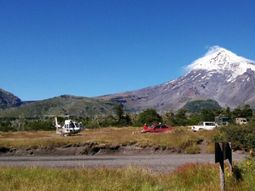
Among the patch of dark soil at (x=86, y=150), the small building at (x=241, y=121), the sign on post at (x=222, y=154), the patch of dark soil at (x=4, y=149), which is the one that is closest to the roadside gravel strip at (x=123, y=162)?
the patch of dark soil at (x=86, y=150)

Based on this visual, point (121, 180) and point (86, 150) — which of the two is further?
point (86, 150)

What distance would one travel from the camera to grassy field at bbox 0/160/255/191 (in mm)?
16406

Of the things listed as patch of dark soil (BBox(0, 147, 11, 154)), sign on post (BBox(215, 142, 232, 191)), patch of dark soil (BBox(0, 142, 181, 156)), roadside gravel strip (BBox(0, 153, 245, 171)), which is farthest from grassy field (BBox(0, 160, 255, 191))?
patch of dark soil (BBox(0, 147, 11, 154))

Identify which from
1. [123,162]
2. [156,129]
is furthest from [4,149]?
[156,129]

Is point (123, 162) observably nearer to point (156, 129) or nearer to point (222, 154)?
point (222, 154)

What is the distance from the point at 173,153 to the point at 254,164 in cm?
3086

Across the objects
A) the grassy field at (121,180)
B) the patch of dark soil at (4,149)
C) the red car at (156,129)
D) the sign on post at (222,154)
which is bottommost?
the grassy field at (121,180)

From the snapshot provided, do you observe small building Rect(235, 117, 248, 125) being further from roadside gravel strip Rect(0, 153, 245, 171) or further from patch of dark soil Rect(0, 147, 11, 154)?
patch of dark soil Rect(0, 147, 11, 154)

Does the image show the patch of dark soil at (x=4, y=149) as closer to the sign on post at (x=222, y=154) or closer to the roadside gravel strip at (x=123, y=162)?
the roadside gravel strip at (x=123, y=162)

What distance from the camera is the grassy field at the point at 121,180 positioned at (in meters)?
16.4

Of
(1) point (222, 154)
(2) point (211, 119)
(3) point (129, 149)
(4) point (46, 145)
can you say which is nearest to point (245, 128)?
(3) point (129, 149)

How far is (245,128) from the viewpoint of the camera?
1881 inches

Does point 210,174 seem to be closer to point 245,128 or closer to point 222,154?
point 222,154

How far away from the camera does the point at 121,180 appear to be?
18438 millimetres
